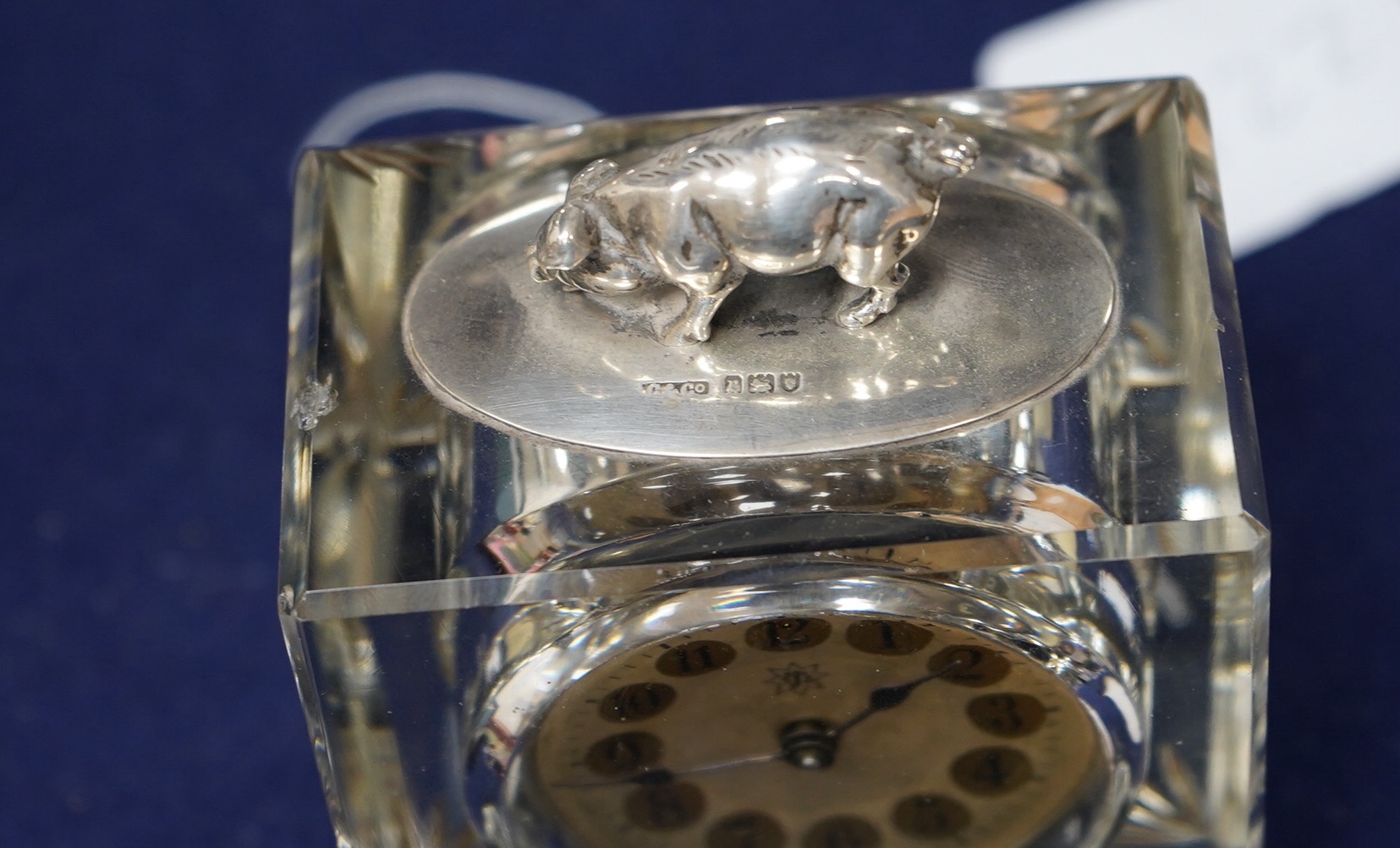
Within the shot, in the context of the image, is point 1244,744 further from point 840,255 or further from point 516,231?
point 516,231

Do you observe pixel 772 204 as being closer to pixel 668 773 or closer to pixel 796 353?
pixel 796 353

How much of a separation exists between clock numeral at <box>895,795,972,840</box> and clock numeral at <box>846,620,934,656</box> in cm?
13

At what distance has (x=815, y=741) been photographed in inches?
36.1

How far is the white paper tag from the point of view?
49.8 inches

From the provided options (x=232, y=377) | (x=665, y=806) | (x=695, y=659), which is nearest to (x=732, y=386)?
(x=695, y=659)

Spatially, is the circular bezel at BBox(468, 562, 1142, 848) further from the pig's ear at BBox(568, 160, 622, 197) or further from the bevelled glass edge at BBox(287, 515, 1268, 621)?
the pig's ear at BBox(568, 160, 622, 197)

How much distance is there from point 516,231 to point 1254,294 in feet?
1.80

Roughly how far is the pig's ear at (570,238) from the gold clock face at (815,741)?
169 mm

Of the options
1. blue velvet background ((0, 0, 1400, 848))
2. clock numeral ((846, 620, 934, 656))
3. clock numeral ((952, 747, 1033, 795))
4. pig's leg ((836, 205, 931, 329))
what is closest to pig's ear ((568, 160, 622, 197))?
pig's leg ((836, 205, 931, 329))

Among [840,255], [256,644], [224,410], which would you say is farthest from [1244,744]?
[224,410]

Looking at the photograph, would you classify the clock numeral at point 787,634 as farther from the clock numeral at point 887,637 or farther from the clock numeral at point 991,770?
the clock numeral at point 991,770

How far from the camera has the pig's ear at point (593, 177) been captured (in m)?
0.81

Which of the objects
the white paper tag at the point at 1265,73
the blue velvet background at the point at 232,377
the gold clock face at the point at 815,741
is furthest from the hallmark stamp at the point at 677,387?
the white paper tag at the point at 1265,73

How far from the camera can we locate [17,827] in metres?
1.12
